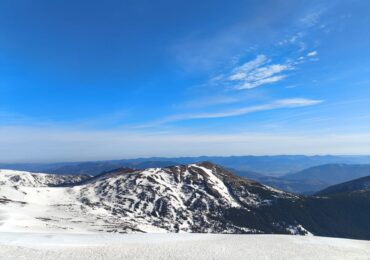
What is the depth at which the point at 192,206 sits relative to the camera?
147875 millimetres

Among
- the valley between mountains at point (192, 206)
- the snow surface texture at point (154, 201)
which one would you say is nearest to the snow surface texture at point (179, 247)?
the snow surface texture at point (154, 201)

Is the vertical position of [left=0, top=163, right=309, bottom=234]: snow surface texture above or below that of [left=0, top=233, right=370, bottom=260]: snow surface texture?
below

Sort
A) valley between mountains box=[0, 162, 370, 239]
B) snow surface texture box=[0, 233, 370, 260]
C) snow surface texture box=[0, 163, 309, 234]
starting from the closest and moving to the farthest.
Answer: snow surface texture box=[0, 233, 370, 260] < snow surface texture box=[0, 163, 309, 234] < valley between mountains box=[0, 162, 370, 239]

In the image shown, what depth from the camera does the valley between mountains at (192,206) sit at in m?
123

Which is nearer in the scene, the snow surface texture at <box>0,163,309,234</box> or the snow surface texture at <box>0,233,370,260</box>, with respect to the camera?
the snow surface texture at <box>0,233,370,260</box>

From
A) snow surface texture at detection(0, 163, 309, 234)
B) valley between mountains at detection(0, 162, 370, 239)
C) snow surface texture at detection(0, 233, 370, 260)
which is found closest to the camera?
snow surface texture at detection(0, 233, 370, 260)

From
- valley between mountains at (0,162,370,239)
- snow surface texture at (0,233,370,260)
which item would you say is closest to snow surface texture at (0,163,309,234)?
valley between mountains at (0,162,370,239)

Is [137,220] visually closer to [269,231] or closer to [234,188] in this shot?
[269,231]

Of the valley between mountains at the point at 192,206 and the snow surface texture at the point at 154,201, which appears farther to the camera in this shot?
the valley between mountains at the point at 192,206

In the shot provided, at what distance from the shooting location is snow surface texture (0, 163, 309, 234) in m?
115

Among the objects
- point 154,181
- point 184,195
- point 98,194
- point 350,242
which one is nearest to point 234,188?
point 184,195

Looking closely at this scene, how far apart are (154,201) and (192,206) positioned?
1679 centimetres

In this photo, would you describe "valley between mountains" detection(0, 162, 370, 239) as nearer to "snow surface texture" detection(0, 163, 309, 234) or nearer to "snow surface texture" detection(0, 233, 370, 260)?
"snow surface texture" detection(0, 163, 309, 234)

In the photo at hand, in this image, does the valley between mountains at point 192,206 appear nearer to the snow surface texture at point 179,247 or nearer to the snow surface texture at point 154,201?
the snow surface texture at point 154,201
